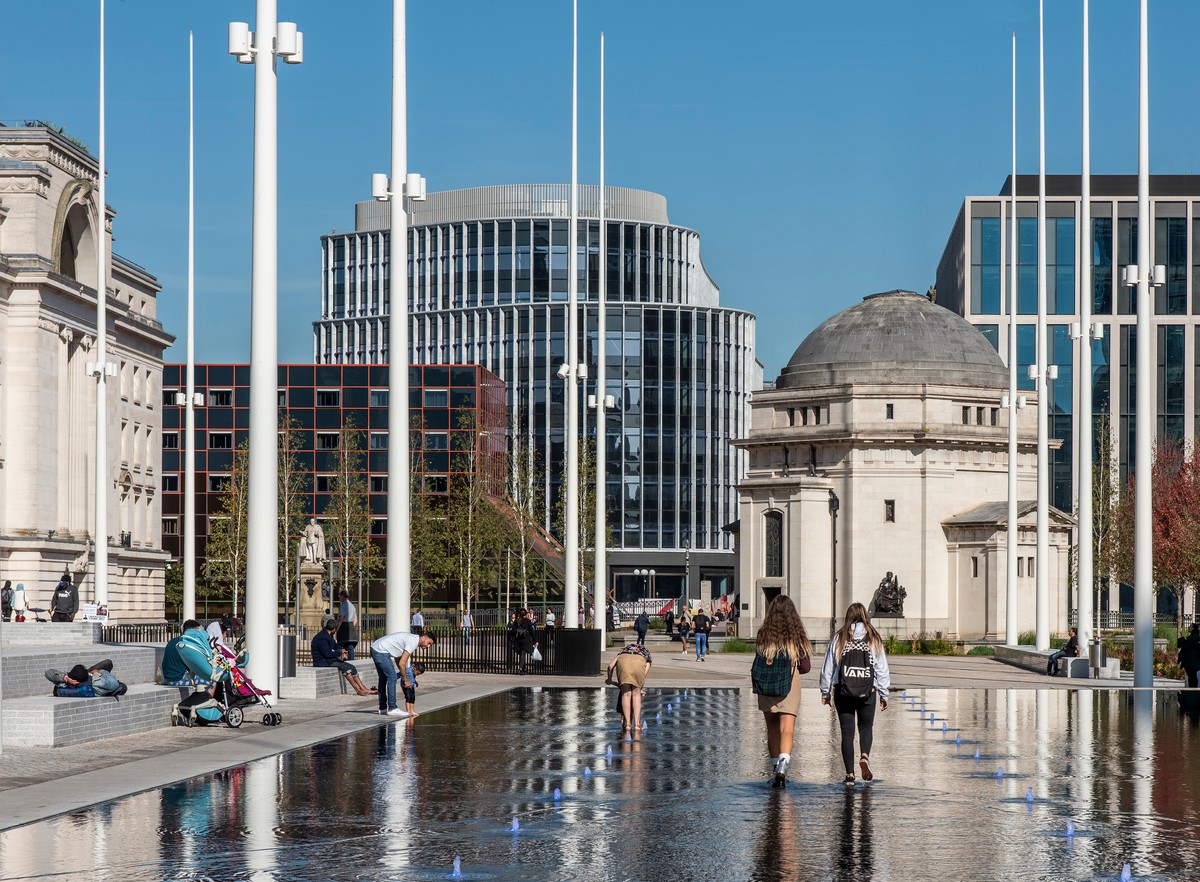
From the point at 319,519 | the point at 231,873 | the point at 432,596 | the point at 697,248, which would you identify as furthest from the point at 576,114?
the point at 697,248

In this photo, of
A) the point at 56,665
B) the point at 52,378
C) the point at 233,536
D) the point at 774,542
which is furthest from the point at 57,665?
the point at 233,536

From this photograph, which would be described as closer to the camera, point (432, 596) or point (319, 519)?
point (319, 519)

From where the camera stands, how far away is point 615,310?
141 m

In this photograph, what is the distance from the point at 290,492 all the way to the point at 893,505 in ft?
118

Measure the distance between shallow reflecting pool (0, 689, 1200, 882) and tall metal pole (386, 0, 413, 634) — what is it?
4.68 metres

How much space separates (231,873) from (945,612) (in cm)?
5999

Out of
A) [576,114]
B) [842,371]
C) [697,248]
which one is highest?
[697,248]

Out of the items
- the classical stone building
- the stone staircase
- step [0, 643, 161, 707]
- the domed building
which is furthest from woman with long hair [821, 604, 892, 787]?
the classical stone building

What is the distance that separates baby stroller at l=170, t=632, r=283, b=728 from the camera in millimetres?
23469

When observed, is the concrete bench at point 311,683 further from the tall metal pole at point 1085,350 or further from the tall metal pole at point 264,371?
the tall metal pole at point 1085,350

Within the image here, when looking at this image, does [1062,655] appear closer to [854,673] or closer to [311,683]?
[311,683]

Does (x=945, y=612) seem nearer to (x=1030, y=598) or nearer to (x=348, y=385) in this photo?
(x=1030, y=598)

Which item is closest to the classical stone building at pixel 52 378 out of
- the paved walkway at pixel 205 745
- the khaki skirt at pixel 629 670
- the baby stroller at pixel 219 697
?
the paved walkway at pixel 205 745

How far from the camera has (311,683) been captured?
29.4 metres
